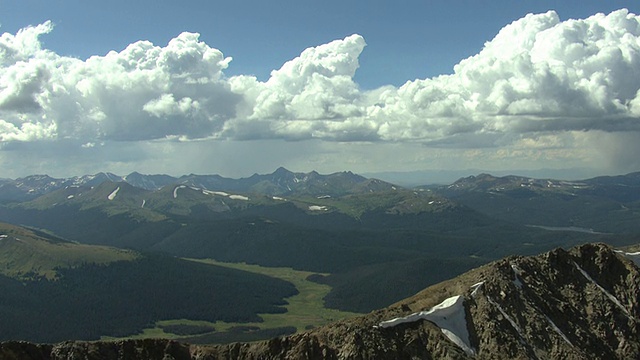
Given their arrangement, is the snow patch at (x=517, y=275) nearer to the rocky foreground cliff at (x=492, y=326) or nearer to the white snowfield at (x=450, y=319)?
the rocky foreground cliff at (x=492, y=326)

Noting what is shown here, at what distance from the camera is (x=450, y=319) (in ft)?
354

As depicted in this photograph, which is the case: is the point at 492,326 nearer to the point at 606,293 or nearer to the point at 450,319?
the point at 450,319

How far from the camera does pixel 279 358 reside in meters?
95.5

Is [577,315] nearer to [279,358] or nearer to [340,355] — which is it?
[340,355]

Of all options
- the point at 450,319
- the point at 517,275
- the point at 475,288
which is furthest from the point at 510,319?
the point at 517,275

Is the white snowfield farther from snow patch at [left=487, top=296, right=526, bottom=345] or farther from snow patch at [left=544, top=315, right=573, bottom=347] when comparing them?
snow patch at [left=544, top=315, right=573, bottom=347]

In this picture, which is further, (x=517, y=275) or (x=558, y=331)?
(x=517, y=275)

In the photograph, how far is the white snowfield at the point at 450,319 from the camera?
341ft

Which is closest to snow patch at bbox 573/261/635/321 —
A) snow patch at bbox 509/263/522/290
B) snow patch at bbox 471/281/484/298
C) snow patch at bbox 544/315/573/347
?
snow patch at bbox 509/263/522/290

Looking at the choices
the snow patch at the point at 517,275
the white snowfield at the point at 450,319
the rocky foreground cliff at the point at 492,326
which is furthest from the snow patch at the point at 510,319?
the snow patch at the point at 517,275

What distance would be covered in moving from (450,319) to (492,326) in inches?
282

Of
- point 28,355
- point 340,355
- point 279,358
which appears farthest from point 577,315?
point 28,355

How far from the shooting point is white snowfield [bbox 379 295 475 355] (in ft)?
341

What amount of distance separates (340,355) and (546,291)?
46.7 meters
